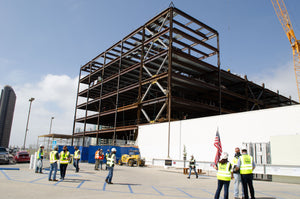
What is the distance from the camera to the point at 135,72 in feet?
163

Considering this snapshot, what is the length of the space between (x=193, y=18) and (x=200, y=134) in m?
23.2

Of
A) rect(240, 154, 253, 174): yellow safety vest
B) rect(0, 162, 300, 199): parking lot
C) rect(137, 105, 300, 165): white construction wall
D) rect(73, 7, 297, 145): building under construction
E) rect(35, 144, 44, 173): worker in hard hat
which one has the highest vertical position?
rect(73, 7, 297, 145): building under construction

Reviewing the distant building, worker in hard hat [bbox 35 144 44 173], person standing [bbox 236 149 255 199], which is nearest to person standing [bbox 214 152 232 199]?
person standing [bbox 236 149 255 199]

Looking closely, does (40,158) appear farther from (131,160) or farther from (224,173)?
(131,160)

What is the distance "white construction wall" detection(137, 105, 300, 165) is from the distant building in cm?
13424

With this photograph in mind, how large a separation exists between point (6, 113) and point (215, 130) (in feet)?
492

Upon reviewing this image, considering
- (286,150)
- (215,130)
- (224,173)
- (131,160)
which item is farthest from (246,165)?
(131,160)

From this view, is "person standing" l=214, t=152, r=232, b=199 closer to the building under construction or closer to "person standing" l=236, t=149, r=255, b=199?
"person standing" l=236, t=149, r=255, b=199

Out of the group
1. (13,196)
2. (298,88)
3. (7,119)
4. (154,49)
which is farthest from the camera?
(7,119)

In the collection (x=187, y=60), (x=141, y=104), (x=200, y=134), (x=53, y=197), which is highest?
(x=187, y=60)

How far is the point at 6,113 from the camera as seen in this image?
13950cm

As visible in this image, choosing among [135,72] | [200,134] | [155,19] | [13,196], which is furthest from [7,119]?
[13,196]

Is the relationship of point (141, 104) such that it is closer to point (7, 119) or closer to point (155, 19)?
point (155, 19)

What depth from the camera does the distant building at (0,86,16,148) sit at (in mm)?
136125
